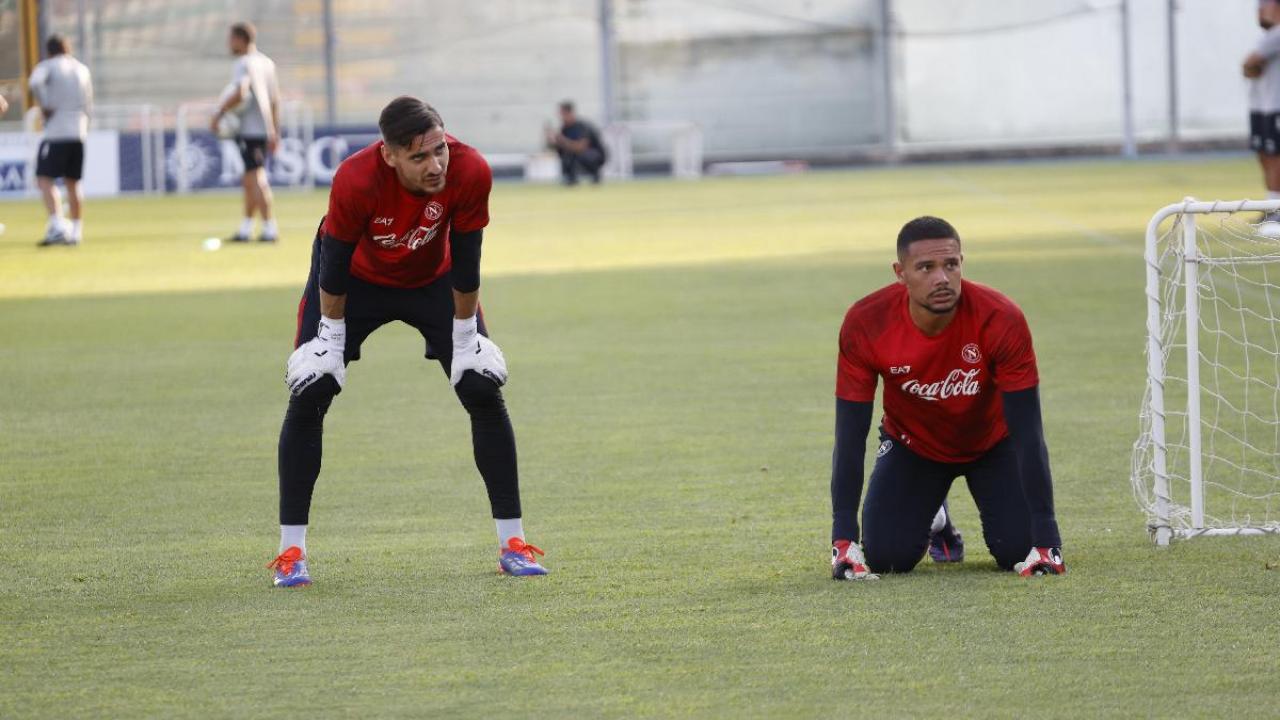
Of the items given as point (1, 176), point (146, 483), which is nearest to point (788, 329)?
point (146, 483)

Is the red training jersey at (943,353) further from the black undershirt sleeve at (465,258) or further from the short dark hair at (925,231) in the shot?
the black undershirt sleeve at (465,258)

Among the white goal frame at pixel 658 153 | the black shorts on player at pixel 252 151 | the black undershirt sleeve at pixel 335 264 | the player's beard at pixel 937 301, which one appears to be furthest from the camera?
the white goal frame at pixel 658 153

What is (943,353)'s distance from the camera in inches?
220

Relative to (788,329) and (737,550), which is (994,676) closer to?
(737,550)

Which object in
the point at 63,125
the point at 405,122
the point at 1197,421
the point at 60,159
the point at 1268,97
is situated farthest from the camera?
the point at 63,125

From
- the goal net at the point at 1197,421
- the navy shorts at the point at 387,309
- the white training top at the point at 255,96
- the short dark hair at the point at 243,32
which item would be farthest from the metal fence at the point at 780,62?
the navy shorts at the point at 387,309

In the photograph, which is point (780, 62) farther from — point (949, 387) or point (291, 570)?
point (291, 570)

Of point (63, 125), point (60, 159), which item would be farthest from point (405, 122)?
point (63, 125)

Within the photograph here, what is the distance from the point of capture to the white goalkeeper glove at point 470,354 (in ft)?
18.9

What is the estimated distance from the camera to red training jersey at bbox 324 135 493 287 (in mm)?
5461

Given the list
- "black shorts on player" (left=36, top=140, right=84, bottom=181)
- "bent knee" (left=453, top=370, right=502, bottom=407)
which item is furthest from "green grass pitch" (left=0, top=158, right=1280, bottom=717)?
"black shorts on player" (left=36, top=140, right=84, bottom=181)

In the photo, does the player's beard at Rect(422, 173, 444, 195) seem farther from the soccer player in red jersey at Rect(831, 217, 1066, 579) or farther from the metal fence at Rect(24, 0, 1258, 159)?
the metal fence at Rect(24, 0, 1258, 159)

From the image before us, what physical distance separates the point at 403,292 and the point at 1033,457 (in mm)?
1987

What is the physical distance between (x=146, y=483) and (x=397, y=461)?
1.08m
